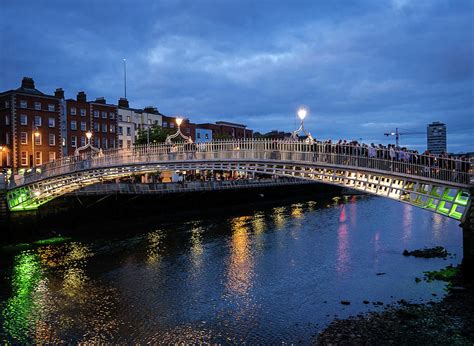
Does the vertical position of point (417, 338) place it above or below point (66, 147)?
below

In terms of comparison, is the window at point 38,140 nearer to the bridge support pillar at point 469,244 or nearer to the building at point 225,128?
the building at point 225,128

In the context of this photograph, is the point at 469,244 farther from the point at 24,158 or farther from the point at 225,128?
the point at 225,128

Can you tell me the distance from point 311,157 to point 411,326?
34.2 ft

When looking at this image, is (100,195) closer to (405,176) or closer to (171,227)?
(171,227)

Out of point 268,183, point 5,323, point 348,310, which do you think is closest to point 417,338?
point 348,310

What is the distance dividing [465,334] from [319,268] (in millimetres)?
10741

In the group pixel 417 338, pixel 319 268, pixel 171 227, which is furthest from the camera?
pixel 171 227

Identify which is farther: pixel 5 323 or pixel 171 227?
pixel 171 227

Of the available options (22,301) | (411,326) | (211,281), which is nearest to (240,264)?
(211,281)

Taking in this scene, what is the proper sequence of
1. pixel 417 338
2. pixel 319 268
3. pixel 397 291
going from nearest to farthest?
1. pixel 417 338
2. pixel 397 291
3. pixel 319 268

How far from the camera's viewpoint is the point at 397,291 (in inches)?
797

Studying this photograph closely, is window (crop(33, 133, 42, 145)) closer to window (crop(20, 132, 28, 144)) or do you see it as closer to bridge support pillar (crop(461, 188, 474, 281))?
window (crop(20, 132, 28, 144))

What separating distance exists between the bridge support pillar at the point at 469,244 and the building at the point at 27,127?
1955 inches

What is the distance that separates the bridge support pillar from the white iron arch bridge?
1.32 feet
